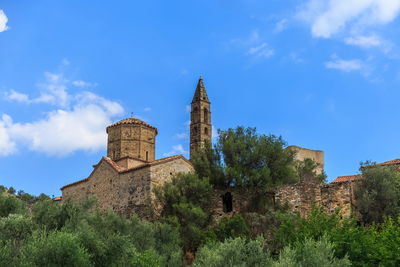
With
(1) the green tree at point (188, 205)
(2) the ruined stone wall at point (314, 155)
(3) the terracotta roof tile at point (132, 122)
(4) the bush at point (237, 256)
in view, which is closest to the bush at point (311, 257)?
(4) the bush at point (237, 256)

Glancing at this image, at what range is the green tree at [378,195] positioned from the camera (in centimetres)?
2234

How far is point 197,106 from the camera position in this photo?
5031 centimetres

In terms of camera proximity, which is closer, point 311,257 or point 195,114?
point 311,257

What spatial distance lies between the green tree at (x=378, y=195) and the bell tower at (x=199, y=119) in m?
25.7

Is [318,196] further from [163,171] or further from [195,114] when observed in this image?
[195,114]

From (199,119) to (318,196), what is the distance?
26.6 meters

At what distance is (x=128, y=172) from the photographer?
96.9 feet

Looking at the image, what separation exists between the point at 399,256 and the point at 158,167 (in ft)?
52.1

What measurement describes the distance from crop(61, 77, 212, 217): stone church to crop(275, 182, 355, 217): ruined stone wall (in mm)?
7229

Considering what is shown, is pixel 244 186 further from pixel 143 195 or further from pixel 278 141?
pixel 143 195

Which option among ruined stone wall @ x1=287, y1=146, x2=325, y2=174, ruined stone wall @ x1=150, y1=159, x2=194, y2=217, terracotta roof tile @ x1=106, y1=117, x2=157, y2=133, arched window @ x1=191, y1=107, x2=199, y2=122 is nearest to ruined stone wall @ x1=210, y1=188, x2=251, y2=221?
ruined stone wall @ x1=150, y1=159, x2=194, y2=217

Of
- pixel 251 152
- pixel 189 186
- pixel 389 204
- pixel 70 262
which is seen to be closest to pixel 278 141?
pixel 251 152

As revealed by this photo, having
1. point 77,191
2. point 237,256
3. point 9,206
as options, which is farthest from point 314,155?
point 237,256

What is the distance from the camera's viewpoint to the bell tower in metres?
48.7
